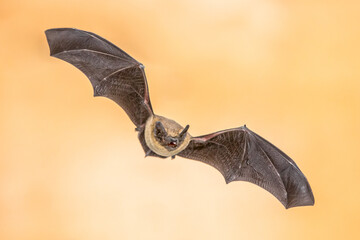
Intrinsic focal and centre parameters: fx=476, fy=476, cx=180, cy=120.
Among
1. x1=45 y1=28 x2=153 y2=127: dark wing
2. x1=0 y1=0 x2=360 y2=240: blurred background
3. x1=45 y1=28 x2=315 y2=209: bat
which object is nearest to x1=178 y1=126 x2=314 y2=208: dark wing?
x1=45 y1=28 x2=315 y2=209: bat

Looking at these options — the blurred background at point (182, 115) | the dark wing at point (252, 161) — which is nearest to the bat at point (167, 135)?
the dark wing at point (252, 161)

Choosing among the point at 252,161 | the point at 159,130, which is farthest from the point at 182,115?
the point at 252,161

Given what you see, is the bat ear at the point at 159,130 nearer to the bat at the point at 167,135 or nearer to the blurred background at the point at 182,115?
the bat at the point at 167,135

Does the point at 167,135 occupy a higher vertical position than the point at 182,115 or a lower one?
lower

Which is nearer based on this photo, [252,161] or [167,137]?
[167,137]

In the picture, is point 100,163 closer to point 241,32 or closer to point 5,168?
point 5,168

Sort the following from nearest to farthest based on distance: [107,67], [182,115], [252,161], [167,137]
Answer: [167,137], [107,67], [252,161], [182,115]

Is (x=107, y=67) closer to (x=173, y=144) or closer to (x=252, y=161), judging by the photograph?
(x=173, y=144)
